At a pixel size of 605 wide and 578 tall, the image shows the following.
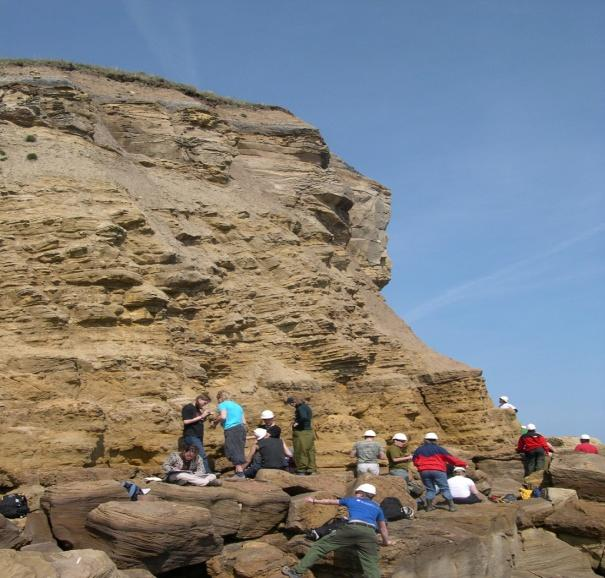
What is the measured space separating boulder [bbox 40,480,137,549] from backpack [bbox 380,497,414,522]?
4.91 metres

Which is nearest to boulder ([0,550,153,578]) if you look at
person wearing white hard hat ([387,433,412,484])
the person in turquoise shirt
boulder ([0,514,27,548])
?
boulder ([0,514,27,548])

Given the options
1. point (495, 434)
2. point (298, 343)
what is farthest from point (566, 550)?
point (298, 343)

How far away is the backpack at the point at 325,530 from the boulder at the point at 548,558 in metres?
4.73

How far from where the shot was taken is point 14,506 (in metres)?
12.2

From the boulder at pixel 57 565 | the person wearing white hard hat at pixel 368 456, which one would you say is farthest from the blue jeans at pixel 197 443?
the boulder at pixel 57 565

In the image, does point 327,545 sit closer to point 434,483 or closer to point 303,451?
point 434,483

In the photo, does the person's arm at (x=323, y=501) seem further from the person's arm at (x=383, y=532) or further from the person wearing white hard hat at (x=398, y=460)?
the person wearing white hard hat at (x=398, y=460)

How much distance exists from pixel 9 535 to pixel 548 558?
35.9ft

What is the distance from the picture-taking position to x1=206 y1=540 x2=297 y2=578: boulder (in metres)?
11.9

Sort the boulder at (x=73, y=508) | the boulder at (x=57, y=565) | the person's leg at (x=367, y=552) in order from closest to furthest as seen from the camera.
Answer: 1. the boulder at (x=57, y=565)
2. the boulder at (x=73, y=508)
3. the person's leg at (x=367, y=552)

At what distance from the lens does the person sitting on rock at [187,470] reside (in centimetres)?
1308

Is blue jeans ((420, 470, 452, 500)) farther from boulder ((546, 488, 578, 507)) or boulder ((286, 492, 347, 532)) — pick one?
boulder ((546, 488, 578, 507))

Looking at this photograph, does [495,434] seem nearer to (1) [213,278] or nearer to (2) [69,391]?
(1) [213,278]

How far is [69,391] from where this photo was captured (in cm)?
1514
